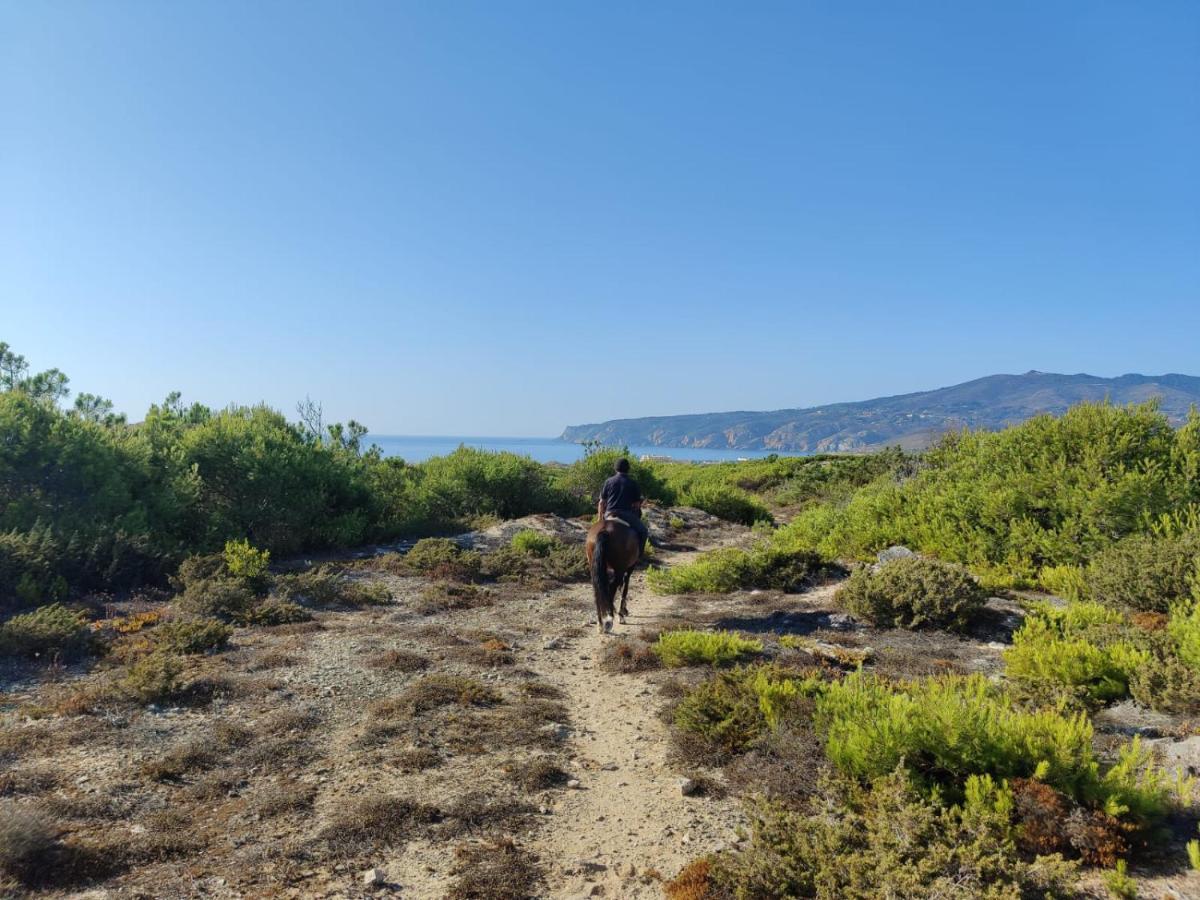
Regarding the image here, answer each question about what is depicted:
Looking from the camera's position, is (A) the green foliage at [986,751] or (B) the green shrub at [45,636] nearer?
(A) the green foliage at [986,751]

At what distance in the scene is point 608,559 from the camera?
35.1 feet

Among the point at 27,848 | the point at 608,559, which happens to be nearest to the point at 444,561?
the point at 608,559

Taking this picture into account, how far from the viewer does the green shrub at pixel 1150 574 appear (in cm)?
827

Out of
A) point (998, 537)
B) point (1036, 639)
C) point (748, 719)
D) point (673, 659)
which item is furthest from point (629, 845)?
point (998, 537)

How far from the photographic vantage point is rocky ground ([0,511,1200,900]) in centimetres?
420

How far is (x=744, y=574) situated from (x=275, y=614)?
8.64 m

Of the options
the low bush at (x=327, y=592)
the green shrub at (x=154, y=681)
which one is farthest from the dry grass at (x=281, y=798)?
the low bush at (x=327, y=592)

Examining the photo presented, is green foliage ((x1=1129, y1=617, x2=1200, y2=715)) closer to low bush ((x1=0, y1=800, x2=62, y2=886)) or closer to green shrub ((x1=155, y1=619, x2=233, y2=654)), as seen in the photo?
low bush ((x1=0, y1=800, x2=62, y2=886))

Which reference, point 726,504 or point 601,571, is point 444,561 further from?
point 726,504

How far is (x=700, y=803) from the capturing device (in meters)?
5.05

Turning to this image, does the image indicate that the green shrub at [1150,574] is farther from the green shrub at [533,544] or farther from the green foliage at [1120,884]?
the green shrub at [533,544]

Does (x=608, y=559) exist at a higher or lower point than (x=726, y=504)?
higher

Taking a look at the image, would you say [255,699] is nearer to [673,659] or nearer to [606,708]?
[606,708]

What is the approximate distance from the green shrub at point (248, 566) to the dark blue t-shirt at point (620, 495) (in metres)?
6.69
